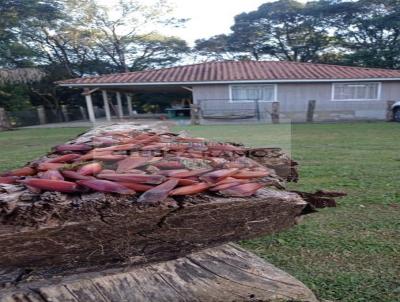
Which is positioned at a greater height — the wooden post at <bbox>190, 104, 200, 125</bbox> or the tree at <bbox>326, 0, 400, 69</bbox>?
the tree at <bbox>326, 0, 400, 69</bbox>

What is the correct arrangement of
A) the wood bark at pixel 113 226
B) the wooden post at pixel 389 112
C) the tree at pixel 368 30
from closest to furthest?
the wood bark at pixel 113 226
the wooden post at pixel 389 112
the tree at pixel 368 30

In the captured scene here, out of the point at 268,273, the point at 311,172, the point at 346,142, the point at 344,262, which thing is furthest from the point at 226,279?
the point at 346,142

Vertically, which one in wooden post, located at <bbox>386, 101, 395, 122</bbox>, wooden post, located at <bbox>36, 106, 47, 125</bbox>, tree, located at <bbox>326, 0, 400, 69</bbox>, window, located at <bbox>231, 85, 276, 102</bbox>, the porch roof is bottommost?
wooden post, located at <bbox>386, 101, 395, 122</bbox>

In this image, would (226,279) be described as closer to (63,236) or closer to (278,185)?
(278,185)

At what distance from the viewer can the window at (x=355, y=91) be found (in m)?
15.2

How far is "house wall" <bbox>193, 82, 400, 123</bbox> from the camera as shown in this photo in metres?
15.1

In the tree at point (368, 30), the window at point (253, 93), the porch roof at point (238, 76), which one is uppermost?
the tree at point (368, 30)

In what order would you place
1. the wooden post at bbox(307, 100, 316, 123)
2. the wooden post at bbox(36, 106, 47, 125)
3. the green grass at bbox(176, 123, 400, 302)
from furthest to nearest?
the wooden post at bbox(36, 106, 47, 125), the wooden post at bbox(307, 100, 316, 123), the green grass at bbox(176, 123, 400, 302)

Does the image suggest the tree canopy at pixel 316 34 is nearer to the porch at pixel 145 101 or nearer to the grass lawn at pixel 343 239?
the porch at pixel 145 101

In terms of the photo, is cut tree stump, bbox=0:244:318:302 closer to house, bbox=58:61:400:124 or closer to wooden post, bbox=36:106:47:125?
house, bbox=58:61:400:124

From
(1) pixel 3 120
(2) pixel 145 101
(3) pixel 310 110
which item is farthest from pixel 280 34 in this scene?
(1) pixel 3 120

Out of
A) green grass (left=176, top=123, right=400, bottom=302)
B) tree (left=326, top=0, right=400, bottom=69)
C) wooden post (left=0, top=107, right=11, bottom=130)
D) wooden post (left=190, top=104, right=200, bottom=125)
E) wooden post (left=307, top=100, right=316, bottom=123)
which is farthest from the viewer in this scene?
tree (left=326, top=0, right=400, bottom=69)

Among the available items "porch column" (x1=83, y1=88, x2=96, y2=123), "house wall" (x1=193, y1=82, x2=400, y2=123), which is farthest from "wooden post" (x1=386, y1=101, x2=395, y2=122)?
"porch column" (x1=83, y1=88, x2=96, y2=123)

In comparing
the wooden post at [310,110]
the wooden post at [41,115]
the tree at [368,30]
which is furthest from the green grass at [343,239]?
the tree at [368,30]
